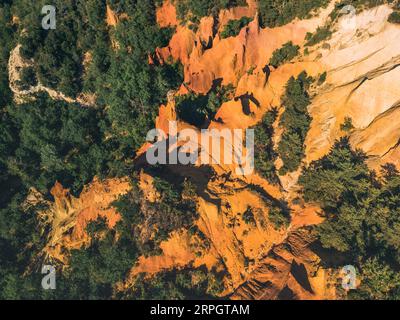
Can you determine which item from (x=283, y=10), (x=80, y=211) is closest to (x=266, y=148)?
(x=283, y=10)

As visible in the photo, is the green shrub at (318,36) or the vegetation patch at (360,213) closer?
the vegetation patch at (360,213)

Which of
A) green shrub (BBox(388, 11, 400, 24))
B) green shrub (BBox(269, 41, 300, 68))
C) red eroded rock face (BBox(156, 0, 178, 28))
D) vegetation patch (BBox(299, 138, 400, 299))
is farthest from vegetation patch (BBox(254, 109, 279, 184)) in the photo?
red eroded rock face (BBox(156, 0, 178, 28))

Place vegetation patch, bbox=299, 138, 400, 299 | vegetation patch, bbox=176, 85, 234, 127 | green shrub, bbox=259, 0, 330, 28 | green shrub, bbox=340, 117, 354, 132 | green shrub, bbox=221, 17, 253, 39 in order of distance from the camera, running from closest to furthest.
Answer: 1. vegetation patch, bbox=299, 138, 400, 299
2. green shrub, bbox=340, 117, 354, 132
3. green shrub, bbox=259, 0, 330, 28
4. vegetation patch, bbox=176, 85, 234, 127
5. green shrub, bbox=221, 17, 253, 39

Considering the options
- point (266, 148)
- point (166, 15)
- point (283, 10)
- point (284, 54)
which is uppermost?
point (166, 15)

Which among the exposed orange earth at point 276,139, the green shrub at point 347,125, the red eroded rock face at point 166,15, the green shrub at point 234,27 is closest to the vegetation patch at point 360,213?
the green shrub at point 347,125

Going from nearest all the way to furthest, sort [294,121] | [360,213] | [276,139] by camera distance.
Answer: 1. [360,213]
2. [294,121]
3. [276,139]

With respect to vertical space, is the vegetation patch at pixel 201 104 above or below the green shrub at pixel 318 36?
below

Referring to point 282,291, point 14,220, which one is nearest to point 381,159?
point 282,291

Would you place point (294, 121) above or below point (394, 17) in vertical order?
below

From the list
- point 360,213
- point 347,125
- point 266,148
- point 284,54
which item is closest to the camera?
point 360,213

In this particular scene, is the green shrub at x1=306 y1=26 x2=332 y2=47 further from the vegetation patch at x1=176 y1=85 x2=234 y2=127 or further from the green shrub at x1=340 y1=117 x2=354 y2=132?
the vegetation patch at x1=176 y1=85 x2=234 y2=127

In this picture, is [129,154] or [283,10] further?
[129,154]

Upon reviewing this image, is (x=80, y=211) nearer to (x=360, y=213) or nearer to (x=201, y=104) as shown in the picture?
(x=201, y=104)

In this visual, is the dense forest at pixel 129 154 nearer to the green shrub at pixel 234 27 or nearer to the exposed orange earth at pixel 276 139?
the green shrub at pixel 234 27
